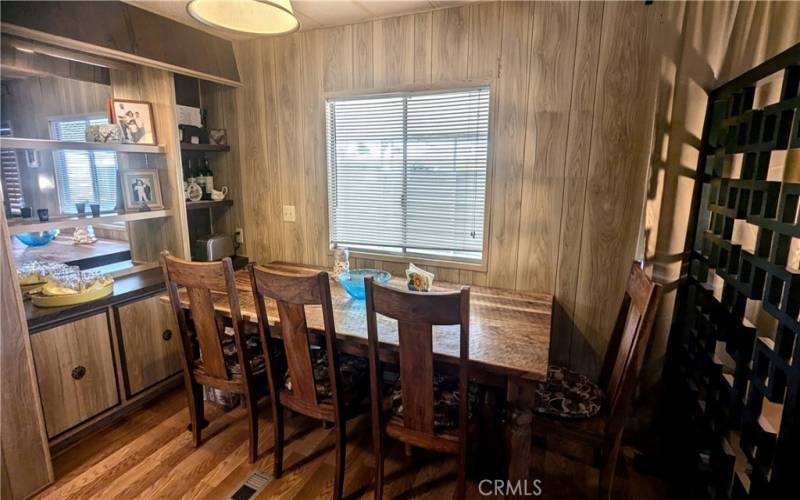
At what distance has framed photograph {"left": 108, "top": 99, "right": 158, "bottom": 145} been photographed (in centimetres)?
232

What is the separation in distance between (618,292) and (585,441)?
86 cm

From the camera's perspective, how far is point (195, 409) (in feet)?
6.49

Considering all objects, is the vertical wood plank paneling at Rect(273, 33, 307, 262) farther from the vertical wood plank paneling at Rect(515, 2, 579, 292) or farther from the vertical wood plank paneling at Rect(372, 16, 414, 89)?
the vertical wood plank paneling at Rect(515, 2, 579, 292)

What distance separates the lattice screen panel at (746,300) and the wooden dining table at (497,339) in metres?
0.62

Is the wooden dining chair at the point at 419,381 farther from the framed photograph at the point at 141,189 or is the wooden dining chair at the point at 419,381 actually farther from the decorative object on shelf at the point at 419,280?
the framed photograph at the point at 141,189

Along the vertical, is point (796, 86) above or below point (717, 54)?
below

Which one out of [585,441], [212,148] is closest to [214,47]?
[212,148]

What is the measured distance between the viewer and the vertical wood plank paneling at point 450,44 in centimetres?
212

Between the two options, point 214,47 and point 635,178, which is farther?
point 214,47

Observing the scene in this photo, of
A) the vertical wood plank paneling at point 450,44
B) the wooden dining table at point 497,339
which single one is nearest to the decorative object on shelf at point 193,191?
the wooden dining table at point 497,339

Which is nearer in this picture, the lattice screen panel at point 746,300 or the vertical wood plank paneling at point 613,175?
the lattice screen panel at point 746,300

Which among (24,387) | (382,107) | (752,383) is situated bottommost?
(24,387)

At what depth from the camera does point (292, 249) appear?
2.88m

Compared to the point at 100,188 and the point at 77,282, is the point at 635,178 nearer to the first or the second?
the point at 77,282
